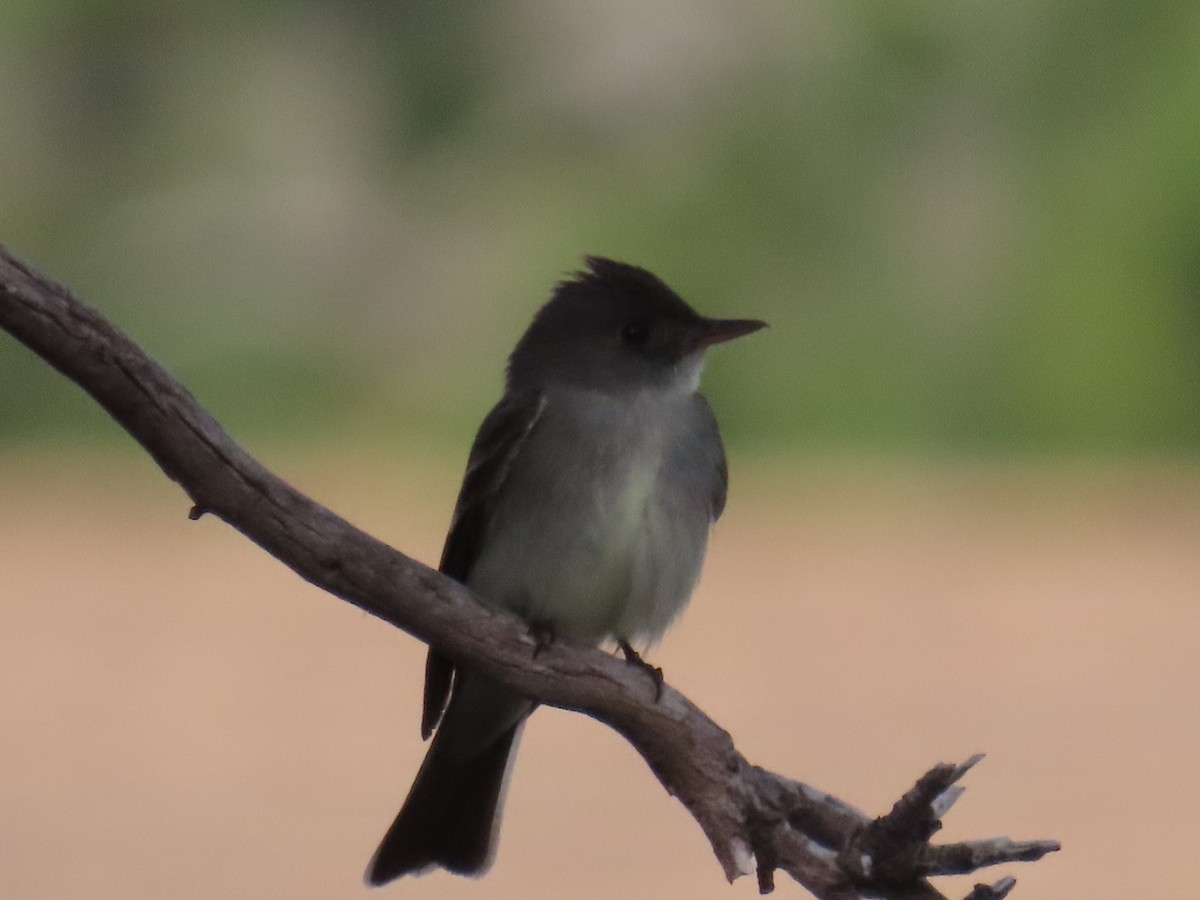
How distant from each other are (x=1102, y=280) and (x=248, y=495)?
7.08 meters

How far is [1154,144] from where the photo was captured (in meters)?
9.32

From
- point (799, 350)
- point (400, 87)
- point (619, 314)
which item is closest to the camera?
point (619, 314)

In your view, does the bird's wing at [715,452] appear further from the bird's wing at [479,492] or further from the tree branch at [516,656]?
the tree branch at [516,656]

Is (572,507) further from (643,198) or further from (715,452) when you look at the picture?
(643,198)

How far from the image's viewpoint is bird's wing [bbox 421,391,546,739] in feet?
11.8

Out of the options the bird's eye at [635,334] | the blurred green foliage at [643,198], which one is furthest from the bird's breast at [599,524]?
the blurred green foliage at [643,198]

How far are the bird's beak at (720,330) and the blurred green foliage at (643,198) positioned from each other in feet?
17.1

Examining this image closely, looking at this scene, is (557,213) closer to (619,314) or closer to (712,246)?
(712,246)

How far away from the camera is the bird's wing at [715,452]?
12.0 feet

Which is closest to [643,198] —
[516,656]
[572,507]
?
[572,507]

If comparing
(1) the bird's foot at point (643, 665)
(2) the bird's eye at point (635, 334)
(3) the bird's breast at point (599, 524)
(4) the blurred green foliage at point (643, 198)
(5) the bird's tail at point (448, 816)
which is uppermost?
(4) the blurred green foliage at point (643, 198)

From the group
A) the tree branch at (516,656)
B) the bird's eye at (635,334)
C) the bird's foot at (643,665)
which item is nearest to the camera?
the tree branch at (516,656)

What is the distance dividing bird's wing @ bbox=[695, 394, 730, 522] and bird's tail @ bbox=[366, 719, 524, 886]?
0.52 m

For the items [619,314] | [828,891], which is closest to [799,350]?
[619,314]
